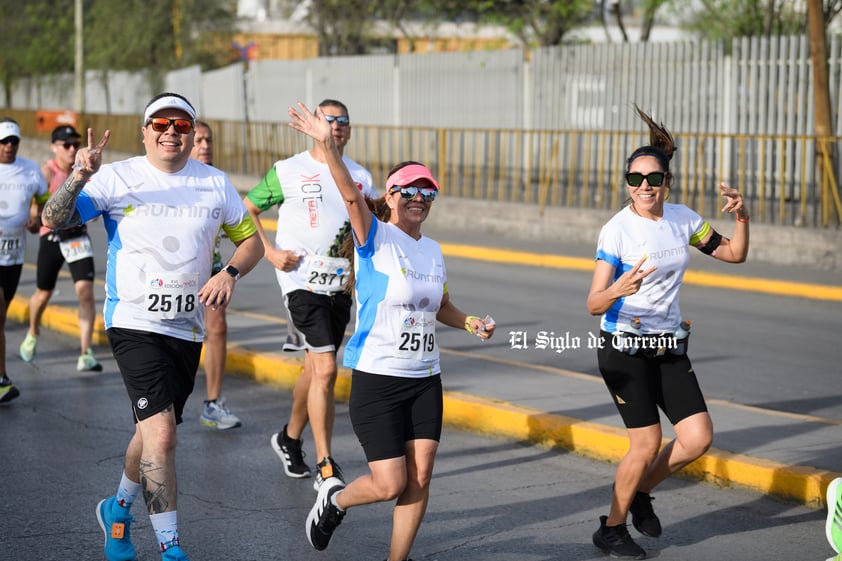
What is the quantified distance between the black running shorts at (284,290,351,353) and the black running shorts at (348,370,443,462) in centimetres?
180

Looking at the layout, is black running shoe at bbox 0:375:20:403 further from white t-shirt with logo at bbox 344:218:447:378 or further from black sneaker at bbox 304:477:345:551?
white t-shirt with logo at bbox 344:218:447:378

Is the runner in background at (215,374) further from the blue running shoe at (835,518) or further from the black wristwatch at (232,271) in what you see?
the blue running shoe at (835,518)

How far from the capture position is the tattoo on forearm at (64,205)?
519 centimetres

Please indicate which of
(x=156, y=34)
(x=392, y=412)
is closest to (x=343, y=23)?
(x=156, y=34)

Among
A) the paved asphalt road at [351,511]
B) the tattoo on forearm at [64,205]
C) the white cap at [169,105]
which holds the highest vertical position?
the white cap at [169,105]

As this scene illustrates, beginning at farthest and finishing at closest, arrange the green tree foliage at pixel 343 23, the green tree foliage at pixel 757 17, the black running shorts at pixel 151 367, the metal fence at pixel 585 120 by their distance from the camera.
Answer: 1. the green tree foliage at pixel 343 23
2. the green tree foliage at pixel 757 17
3. the metal fence at pixel 585 120
4. the black running shorts at pixel 151 367

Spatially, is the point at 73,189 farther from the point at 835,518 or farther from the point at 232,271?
the point at 835,518

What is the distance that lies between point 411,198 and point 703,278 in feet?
35.2

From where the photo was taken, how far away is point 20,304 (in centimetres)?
1298

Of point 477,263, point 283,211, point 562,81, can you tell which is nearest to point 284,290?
point 283,211

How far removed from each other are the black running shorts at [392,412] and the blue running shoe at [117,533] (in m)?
1.23

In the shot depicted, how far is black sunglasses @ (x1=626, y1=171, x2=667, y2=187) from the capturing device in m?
5.85

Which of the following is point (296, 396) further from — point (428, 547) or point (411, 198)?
point (411, 198)

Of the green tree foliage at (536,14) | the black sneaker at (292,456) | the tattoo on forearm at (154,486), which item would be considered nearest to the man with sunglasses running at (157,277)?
the tattoo on forearm at (154,486)
